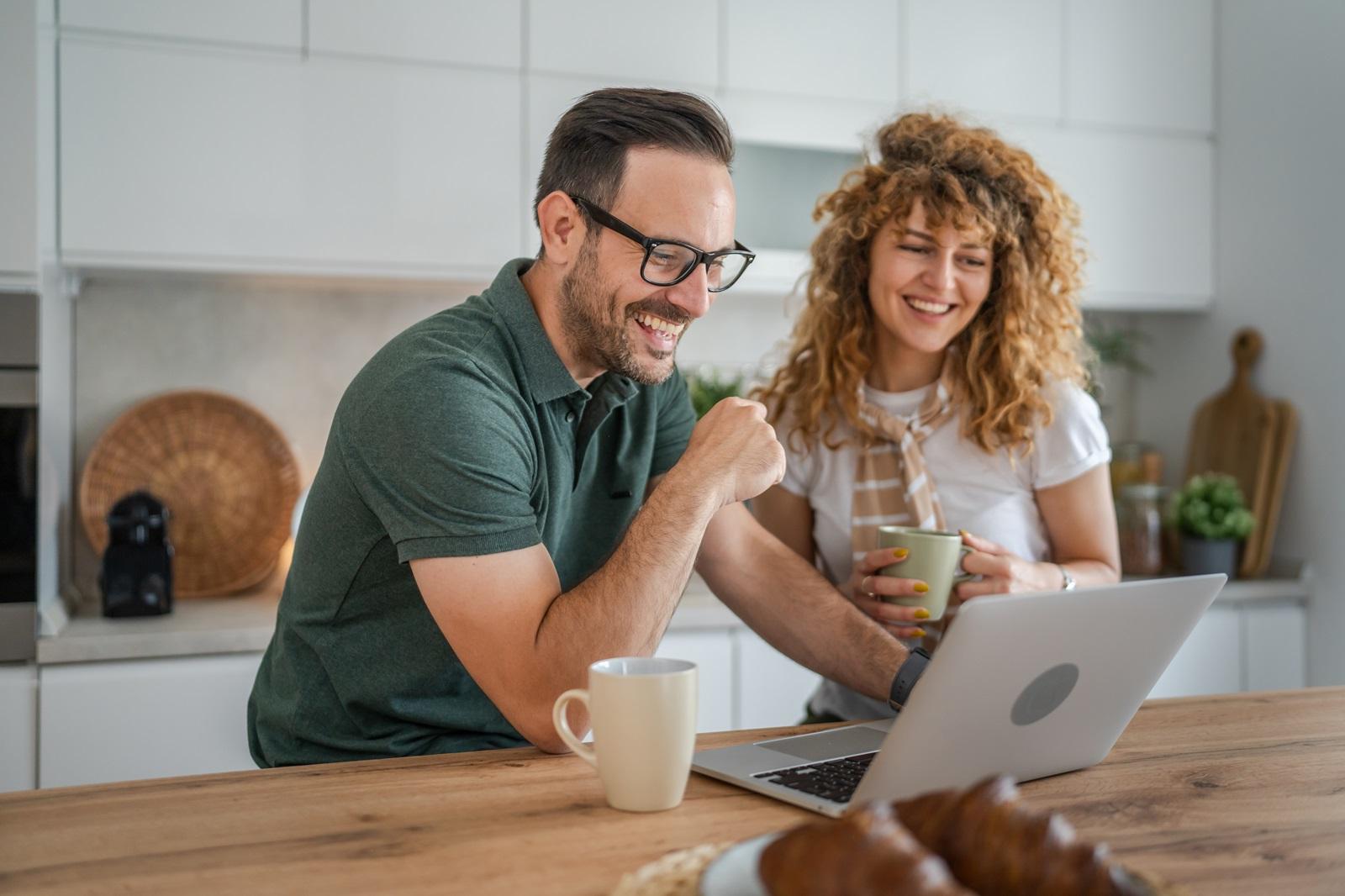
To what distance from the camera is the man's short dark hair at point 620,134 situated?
4.65ft

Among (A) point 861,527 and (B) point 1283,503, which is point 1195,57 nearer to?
(B) point 1283,503

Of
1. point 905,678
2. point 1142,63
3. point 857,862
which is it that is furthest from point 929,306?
point 1142,63

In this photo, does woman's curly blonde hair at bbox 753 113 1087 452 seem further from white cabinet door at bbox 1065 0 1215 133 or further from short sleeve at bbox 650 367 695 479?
white cabinet door at bbox 1065 0 1215 133

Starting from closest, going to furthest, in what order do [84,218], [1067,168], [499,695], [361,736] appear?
[499,695]
[361,736]
[84,218]
[1067,168]

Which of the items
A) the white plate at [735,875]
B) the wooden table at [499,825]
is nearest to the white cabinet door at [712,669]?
the wooden table at [499,825]

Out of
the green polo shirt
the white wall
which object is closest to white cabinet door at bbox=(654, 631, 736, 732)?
the green polo shirt

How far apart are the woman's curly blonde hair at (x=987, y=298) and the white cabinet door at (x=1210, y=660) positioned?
55.4 inches

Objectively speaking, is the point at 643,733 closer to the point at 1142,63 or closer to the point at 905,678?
the point at 905,678

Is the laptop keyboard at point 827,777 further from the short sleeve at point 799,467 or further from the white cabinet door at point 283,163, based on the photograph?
the white cabinet door at point 283,163

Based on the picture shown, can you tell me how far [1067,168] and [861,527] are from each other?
1829mm

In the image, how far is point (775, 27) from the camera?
9.62 ft

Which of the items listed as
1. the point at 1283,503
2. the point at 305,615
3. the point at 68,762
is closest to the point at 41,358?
the point at 68,762

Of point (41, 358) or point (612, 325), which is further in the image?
point (41, 358)

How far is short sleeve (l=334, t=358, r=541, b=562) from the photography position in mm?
1213
